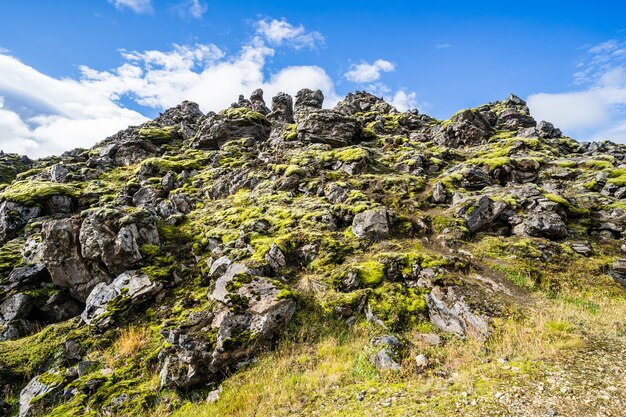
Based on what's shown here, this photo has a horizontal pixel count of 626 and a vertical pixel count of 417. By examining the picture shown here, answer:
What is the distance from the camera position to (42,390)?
1115 cm

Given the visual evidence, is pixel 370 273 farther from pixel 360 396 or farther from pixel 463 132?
pixel 463 132

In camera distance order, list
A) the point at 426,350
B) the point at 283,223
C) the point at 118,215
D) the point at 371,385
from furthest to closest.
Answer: the point at 283,223, the point at 118,215, the point at 426,350, the point at 371,385

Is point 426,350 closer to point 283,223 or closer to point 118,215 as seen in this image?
point 283,223

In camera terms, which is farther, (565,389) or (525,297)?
(525,297)

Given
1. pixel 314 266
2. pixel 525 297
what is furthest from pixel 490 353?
pixel 314 266

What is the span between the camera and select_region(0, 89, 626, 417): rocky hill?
927 centimetres

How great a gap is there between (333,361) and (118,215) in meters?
16.2

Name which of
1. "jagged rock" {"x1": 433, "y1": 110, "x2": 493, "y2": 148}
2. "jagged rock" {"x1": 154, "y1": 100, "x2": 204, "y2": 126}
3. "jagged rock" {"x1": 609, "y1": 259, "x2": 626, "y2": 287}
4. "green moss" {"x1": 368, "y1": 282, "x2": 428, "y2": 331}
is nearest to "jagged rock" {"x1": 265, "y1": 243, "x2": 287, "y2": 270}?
"green moss" {"x1": 368, "y1": 282, "x2": 428, "y2": 331}

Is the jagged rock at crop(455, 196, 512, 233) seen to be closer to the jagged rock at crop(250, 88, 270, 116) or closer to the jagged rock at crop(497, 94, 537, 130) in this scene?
the jagged rock at crop(497, 94, 537, 130)

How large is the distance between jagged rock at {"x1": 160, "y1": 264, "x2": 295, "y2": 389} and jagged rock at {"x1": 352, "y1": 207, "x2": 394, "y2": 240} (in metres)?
8.37

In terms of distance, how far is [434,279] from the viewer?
14.5 m

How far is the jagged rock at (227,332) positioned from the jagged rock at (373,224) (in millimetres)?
8366

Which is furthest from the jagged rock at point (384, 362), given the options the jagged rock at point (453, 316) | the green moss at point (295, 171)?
the green moss at point (295, 171)

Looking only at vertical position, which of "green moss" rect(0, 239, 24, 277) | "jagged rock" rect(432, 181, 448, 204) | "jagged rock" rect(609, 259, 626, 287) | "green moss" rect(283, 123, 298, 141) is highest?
"green moss" rect(283, 123, 298, 141)
